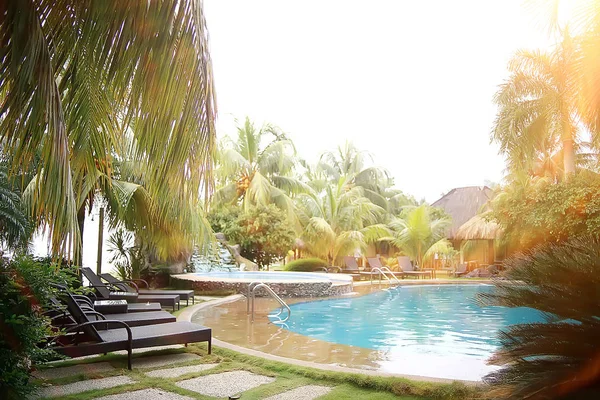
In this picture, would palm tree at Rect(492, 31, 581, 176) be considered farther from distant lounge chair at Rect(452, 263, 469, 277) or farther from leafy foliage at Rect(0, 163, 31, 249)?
leafy foliage at Rect(0, 163, 31, 249)

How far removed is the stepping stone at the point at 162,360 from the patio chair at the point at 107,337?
8.4 inches

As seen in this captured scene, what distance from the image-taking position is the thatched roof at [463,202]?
30.0 meters

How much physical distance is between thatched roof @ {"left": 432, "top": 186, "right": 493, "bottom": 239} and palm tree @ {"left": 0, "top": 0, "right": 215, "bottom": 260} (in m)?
27.3

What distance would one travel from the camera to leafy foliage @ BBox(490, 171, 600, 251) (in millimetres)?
13969

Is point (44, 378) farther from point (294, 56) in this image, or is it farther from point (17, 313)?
point (294, 56)

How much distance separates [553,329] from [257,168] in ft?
74.9

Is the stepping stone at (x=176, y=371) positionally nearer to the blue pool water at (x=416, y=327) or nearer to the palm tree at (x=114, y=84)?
the palm tree at (x=114, y=84)

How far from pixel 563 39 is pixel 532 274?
16723 millimetres

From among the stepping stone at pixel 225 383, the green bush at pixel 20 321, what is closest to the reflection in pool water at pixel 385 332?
the stepping stone at pixel 225 383

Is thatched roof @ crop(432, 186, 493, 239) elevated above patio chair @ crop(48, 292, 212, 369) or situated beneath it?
elevated above

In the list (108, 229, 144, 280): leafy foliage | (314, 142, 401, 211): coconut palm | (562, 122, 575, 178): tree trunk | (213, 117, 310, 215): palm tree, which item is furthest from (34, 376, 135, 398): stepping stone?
(314, 142, 401, 211): coconut palm

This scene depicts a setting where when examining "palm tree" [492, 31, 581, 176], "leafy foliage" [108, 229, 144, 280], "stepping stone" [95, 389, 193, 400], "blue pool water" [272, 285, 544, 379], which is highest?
"palm tree" [492, 31, 581, 176]

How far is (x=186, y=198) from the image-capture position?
370 cm

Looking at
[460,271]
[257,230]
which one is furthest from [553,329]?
[460,271]
